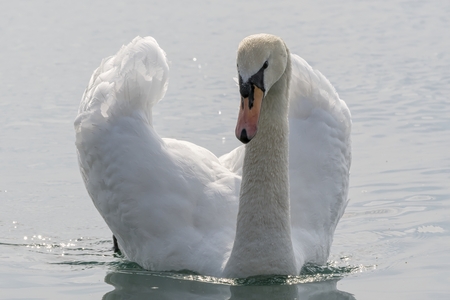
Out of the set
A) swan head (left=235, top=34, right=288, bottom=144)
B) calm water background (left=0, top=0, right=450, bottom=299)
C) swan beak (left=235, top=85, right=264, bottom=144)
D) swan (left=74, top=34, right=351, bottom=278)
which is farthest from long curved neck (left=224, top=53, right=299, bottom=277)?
swan beak (left=235, top=85, right=264, bottom=144)

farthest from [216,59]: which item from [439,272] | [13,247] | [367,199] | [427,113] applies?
[439,272]

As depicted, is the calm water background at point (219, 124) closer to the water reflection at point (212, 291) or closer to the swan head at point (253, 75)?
the water reflection at point (212, 291)

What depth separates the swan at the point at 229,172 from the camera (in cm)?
558

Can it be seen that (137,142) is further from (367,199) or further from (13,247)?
(367,199)

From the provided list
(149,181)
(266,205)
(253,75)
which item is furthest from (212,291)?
(253,75)

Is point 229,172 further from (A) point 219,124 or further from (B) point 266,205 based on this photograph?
(A) point 219,124

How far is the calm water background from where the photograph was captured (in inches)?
237

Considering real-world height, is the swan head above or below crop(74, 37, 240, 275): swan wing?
above

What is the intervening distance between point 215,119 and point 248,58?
5504 mm

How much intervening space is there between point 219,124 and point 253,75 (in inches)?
205

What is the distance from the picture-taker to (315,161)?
656 centimetres

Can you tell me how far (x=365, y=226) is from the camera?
7.32 m

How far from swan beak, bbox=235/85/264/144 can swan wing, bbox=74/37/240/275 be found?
1173 millimetres

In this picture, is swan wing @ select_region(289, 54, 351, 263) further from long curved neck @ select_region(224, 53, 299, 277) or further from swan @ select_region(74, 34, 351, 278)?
long curved neck @ select_region(224, 53, 299, 277)
